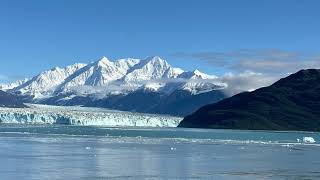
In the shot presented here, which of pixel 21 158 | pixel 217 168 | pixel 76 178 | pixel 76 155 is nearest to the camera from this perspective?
pixel 76 178

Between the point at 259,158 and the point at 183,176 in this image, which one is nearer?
the point at 183,176

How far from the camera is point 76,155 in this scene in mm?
68125

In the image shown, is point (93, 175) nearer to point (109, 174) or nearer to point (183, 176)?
point (109, 174)

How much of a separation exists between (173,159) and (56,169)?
15.6 meters

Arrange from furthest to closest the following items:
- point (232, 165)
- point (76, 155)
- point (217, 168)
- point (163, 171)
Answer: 1. point (76, 155)
2. point (232, 165)
3. point (217, 168)
4. point (163, 171)

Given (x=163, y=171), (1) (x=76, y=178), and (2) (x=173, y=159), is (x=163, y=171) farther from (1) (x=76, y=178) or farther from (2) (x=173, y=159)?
(2) (x=173, y=159)

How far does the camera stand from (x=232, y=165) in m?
58.8

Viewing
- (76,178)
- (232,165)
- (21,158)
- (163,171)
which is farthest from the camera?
(21,158)

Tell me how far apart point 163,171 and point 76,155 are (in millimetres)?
18838

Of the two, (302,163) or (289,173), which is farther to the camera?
(302,163)

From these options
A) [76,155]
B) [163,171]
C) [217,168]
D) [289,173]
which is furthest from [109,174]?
[76,155]

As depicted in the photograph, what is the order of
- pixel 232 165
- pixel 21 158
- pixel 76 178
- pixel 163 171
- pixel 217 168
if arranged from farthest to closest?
pixel 21 158
pixel 232 165
pixel 217 168
pixel 163 171
pixel 76 178

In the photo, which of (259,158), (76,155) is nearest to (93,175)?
(76,155)

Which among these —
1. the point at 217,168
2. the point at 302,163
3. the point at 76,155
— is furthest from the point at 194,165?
the point at 76,155
